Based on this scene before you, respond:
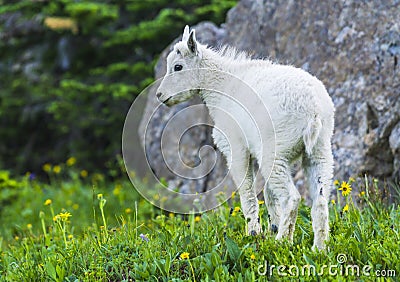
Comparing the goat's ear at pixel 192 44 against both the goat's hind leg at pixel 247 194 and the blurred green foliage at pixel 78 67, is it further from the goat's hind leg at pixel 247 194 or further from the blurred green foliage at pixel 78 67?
the blurred green foliage at pixel 78 67

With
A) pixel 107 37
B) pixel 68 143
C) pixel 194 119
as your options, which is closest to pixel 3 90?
pixel 68 143

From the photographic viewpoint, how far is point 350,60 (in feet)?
21.4

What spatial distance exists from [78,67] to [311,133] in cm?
787

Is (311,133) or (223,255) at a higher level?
(311,133)

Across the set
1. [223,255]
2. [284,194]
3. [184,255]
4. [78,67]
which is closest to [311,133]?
[284,194]

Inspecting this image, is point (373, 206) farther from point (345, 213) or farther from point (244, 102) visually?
point (244, 102)

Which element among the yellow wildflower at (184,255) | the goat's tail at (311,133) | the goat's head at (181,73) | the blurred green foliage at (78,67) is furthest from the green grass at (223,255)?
the blurred green foliage at (78,67)

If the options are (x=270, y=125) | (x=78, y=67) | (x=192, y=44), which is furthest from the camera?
(x=78, y=67)

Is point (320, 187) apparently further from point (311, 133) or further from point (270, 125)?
point (270, 125)

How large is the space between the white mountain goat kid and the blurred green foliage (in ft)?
16.1

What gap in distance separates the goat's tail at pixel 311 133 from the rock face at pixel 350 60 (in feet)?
4.90

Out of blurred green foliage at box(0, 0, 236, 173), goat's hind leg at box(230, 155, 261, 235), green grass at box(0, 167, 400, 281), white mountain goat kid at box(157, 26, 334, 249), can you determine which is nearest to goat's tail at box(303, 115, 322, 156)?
white mountain goat kid at box(157, 26, 334, 249)

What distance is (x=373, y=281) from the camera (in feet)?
12.2

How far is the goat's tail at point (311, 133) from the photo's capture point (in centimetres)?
420
